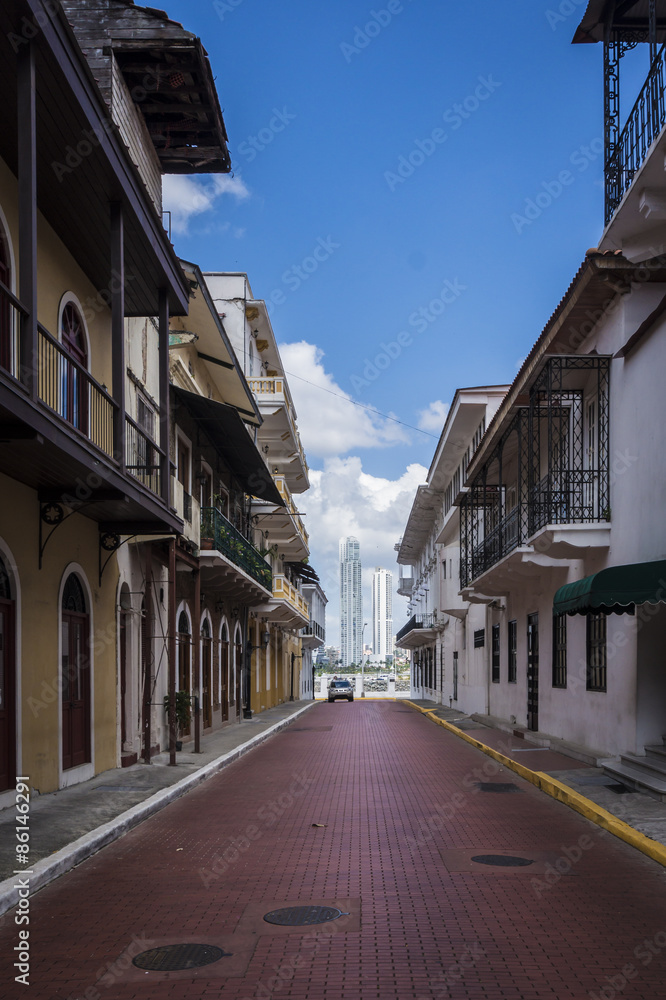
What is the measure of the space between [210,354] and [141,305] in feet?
28.0

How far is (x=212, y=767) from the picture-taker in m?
15.0

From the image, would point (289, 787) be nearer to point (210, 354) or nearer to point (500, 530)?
point (500, 530)

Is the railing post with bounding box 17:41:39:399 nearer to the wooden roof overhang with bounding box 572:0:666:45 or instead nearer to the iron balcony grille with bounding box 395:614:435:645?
the wooden roof overhang with bounding box 572:0:666:45

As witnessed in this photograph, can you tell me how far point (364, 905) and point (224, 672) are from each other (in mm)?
19880

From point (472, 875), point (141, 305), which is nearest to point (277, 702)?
point (141, 305)

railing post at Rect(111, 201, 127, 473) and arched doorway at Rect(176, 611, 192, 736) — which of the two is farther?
arched doorway at Rect(176, 611, 192, 736)

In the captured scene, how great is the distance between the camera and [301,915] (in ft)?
21.4

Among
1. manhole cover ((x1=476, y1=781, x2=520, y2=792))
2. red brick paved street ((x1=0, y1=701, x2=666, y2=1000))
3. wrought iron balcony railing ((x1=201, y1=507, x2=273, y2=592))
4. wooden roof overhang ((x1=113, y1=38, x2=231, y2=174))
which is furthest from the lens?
wrought iron balcony railing ((x1=201, y1=507, x2=273, y2=592))

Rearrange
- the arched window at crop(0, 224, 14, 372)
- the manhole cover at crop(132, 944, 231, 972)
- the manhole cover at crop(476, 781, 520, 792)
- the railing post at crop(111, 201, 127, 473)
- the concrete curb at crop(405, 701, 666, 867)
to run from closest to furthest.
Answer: the manhole cover at crop(132, 944, 231, 972) < the concrete curb at crop(405, 701, 666, 867) < the arched window at crop(0, 224, 14, 372) < the railing post at crop(111, 201, 127, 473) < the manhole cover at crop(476, 781, 520, 792)

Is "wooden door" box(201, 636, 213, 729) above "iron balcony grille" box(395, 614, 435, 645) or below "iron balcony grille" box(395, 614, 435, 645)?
above

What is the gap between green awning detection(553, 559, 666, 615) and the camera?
1076 centimetres

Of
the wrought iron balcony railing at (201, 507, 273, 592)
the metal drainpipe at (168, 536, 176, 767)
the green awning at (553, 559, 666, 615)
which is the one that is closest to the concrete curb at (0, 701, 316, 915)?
the metal drainpipe at (168, 536, 176, 767)

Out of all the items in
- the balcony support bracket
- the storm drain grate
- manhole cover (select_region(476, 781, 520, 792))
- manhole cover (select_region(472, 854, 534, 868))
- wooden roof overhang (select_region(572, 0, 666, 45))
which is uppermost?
wooden roof overhang (select_region(572, 0, 666, 45))

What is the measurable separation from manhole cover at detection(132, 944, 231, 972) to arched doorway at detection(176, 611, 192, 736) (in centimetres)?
1345
